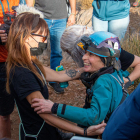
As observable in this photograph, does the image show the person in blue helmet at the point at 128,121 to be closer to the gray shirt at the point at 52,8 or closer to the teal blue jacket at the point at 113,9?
the teal blue jacket at the point at 113,9

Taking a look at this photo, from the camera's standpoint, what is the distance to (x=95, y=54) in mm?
1922

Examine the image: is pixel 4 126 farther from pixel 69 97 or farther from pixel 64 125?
pixel 69 97

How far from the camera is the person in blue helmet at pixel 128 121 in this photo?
82 cm

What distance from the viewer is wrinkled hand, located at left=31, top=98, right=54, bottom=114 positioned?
1.60 m

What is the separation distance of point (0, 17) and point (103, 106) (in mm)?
1886

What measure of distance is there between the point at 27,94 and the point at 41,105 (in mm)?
175

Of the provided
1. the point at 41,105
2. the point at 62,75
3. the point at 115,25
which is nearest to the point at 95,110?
the point at 41,105

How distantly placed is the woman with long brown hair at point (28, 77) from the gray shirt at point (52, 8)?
92.2 inches

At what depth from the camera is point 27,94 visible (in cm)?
155

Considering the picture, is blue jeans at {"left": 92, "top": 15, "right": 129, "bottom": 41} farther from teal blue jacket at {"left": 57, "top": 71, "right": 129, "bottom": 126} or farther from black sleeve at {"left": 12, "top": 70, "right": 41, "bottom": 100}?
black sleeve at {"left": 12, "top": 70, "right": 41, "bottom": 100}

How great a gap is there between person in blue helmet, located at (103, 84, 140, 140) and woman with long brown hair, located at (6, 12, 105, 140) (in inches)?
28.6

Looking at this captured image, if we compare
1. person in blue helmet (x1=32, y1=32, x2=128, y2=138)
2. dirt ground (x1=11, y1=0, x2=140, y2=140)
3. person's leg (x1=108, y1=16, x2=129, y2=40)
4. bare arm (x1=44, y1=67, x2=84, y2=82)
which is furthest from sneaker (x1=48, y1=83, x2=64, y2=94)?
person in blue helmet (x1=32, y1=32, x2=128, y2=138)

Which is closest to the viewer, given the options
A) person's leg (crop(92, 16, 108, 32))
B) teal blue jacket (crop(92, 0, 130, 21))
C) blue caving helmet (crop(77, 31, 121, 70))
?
blue caving helmet (crop(77, 31, 121, 70))

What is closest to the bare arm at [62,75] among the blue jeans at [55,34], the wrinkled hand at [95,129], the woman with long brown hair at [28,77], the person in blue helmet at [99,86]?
the person in blue helmet at [99,86]
